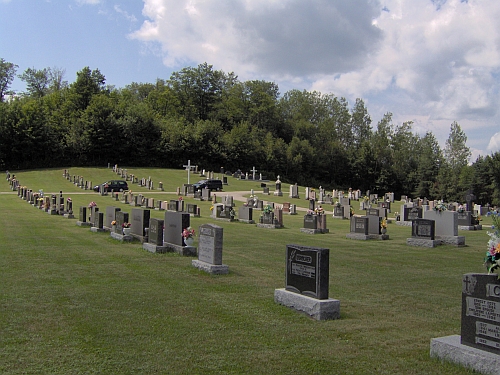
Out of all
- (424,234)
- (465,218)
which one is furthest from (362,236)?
(465,218)


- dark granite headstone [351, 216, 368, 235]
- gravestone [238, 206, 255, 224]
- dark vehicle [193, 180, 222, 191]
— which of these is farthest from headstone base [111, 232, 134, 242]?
dark vehicle [193, 180, 222, 191]

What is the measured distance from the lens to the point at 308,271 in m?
7.46

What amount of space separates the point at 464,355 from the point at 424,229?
1248cm

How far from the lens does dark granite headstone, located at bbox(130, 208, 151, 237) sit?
47.8 feet

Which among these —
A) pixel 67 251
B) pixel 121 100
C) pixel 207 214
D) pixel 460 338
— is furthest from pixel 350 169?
pixel 460 338

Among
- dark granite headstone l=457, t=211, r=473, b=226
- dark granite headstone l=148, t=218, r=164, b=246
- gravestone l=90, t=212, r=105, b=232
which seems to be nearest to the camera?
dark granite headstone l=148, t=218, r=164, b=246

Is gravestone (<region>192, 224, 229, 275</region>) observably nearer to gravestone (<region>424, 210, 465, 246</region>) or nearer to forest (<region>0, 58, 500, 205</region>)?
gravestone (<region>424, 210, 465, 246</region>)

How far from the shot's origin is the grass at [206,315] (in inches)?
213

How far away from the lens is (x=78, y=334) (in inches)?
246

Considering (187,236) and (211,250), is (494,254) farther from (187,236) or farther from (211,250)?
(187,236)

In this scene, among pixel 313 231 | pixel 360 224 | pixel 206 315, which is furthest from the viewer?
pixel 313 231

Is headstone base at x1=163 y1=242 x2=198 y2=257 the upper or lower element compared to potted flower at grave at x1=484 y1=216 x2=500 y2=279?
lower

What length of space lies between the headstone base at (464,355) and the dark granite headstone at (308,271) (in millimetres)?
2010

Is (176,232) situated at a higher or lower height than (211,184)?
lower
